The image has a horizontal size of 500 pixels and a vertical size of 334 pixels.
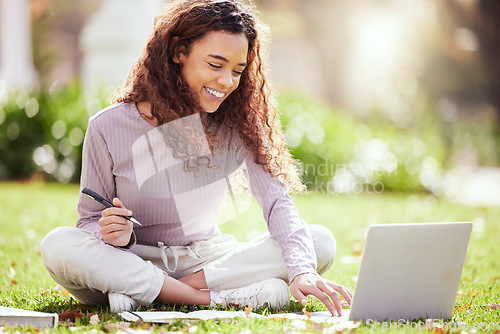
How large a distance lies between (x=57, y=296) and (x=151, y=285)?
2.01 ft

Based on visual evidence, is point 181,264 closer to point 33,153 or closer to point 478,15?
point 33,153

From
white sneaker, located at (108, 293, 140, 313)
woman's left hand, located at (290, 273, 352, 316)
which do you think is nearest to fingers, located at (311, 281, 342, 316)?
woman's left hand, located at (290, 273, 352, 316)

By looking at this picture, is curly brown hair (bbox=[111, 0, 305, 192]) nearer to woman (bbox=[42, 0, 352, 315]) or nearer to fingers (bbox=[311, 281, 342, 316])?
woman (bbox=[42, 0, 352, 315])

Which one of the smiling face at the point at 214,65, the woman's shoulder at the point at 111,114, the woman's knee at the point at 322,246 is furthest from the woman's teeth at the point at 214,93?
the woman's knee at the point at 322,246

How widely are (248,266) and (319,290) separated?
38cm

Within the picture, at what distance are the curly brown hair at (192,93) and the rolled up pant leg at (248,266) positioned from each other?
29cm

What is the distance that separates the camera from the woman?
2.30 meters

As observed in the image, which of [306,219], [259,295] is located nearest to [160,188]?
[259,295]

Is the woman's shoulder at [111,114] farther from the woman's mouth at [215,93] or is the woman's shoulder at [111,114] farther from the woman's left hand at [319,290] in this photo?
the woman's left hand at [319,290]

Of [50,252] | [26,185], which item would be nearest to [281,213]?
[50,252]

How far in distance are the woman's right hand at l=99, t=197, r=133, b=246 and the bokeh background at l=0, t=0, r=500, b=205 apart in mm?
918

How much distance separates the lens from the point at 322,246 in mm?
2596

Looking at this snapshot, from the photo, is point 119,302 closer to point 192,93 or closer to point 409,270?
point 192,93

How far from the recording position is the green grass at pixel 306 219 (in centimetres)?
222
